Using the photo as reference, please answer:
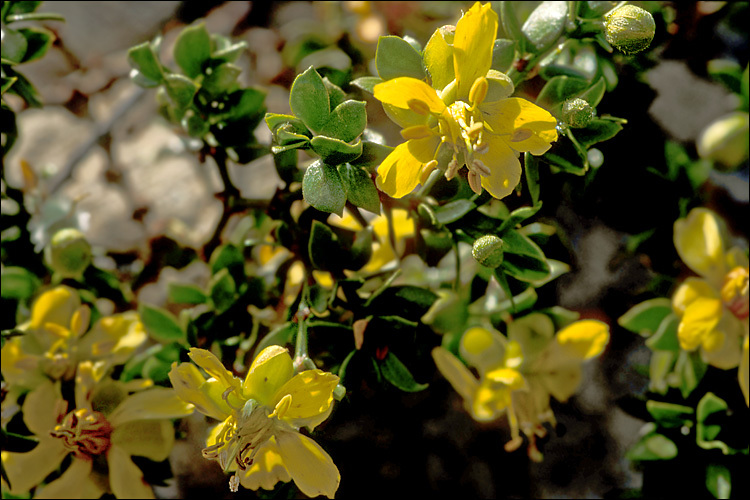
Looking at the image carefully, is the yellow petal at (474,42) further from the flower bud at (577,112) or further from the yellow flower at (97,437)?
the yellow flower at (97,437)

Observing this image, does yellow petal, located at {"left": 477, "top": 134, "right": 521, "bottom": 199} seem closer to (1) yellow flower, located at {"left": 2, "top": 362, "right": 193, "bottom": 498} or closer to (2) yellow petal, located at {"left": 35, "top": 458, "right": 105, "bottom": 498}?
(1) yellow flower, located at {"left": 2, "top": 362, "right": 193, "bottom": 498}

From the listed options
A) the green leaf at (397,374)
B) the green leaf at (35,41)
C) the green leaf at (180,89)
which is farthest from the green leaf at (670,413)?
the green leaf at (35,41)

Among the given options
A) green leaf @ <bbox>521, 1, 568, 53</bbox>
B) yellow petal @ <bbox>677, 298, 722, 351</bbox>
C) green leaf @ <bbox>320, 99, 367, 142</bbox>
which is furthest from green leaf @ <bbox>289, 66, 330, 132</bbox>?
yellow petal @ <bbox>677, 298, 722, 351</bbox>

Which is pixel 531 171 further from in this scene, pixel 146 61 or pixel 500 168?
pixel 146 61

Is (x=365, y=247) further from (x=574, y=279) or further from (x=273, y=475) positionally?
(x=574, y=279)

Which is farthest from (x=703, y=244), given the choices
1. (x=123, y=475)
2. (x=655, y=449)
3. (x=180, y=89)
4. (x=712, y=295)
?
(x=123, y=475)

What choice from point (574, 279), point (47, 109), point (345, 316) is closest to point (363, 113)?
point (345, 316)
